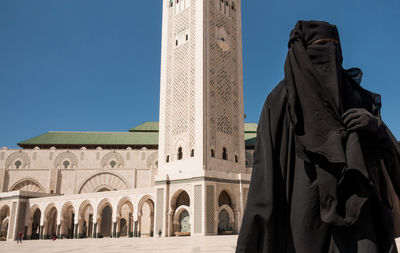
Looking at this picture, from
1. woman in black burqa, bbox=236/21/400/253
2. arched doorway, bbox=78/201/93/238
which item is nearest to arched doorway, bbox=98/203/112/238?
arched doorway, bbox=78/201/93/238

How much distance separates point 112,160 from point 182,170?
12047 mm

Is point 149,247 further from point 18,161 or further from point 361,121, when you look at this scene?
point 18,161

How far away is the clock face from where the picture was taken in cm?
1936

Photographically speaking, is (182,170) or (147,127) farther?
(147,127)

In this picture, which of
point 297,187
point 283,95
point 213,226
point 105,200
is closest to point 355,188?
point 297,187

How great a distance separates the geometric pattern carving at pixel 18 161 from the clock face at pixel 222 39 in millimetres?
18651

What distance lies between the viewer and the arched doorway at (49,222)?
74.4 ft

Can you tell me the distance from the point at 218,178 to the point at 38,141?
19766 millimetres

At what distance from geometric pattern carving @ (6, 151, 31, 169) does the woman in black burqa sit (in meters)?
30.1

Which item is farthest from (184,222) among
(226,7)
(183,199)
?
(226,7)

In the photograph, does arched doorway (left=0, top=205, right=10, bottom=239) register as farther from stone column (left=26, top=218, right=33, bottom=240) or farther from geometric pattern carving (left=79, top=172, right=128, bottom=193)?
geometric pattern carving (left=79, top=172, right=128, bottom=193)

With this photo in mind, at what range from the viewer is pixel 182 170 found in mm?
17375

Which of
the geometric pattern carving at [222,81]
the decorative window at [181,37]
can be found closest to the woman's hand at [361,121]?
the geometric pattern carving at [222,81]

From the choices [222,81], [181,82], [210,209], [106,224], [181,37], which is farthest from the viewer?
[106,224]
